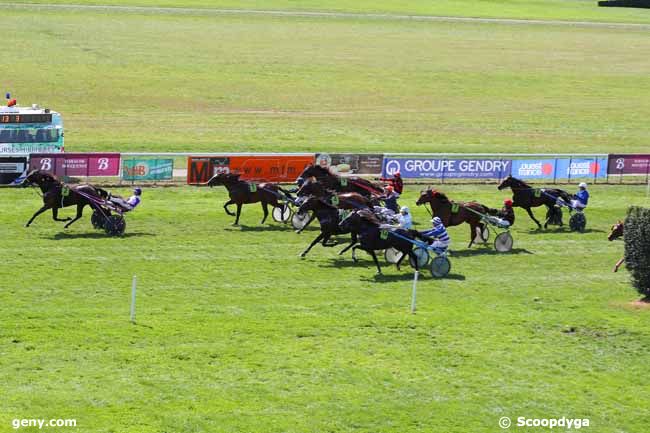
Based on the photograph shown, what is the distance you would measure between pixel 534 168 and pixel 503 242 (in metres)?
14.1

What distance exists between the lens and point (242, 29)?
9519 cm

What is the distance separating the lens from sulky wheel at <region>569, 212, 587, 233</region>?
35.5m

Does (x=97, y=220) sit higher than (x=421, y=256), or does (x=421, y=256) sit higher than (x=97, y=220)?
(x=97, y=220)

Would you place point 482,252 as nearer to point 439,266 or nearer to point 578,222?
point 439,266

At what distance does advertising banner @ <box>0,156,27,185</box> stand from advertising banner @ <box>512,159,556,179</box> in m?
19.7

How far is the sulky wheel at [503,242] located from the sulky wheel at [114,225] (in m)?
11.0

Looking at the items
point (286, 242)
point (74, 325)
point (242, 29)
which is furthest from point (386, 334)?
point (242, 29)

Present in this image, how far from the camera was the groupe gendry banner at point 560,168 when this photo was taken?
45.3 m

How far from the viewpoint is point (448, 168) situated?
44281mm

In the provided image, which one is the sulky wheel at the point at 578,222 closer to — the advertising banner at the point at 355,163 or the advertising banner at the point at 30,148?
the advertising banner at the point at 355,163

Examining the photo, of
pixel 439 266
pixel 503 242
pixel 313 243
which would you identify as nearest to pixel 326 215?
pixel 313 243

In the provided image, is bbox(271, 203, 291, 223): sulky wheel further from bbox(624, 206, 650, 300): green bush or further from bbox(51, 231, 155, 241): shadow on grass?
bbox(624, 206, 650, 300): green bush

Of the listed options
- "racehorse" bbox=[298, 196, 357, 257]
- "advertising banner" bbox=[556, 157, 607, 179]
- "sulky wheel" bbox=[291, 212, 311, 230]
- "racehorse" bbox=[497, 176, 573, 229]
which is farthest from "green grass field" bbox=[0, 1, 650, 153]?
"racehorse" bbox=[298, 196, 357, 257]

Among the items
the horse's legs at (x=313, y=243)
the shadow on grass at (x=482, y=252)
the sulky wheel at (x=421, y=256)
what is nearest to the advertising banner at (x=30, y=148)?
the horse's legs at (x=313, y=243)
